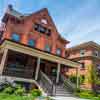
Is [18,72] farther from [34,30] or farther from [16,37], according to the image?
[34,30]

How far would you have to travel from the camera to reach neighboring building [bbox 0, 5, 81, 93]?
17.0 metres

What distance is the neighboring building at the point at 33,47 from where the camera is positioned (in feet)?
55.6

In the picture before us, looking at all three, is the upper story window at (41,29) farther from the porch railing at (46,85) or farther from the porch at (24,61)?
the porch railing at (46,85)

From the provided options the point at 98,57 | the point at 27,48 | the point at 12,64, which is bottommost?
the point at 12,64

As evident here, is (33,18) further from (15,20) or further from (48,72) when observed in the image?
(48,72)

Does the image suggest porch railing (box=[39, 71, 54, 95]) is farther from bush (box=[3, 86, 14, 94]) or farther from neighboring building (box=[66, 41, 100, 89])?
neighboring building (box=[66, 41, 100, 89])

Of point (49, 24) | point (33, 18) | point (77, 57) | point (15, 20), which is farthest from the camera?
point (77, 57)

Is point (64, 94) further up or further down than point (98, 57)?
further down

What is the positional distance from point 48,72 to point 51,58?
19.0 feet

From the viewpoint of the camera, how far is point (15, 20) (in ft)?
71.6

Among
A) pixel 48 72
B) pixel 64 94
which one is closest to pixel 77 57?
pixel 48 72

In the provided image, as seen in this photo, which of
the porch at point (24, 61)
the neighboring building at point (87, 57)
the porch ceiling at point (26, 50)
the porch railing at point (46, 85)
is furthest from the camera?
the neighboring building at point (87, 57)

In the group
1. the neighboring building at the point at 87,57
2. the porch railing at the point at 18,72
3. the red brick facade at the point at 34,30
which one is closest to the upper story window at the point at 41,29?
the red brick facade at the point at 34,30

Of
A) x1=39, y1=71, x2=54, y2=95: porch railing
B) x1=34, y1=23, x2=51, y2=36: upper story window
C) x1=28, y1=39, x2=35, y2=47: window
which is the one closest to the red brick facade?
x1=34, y1=23, x2=51, y2=36: upper story window
